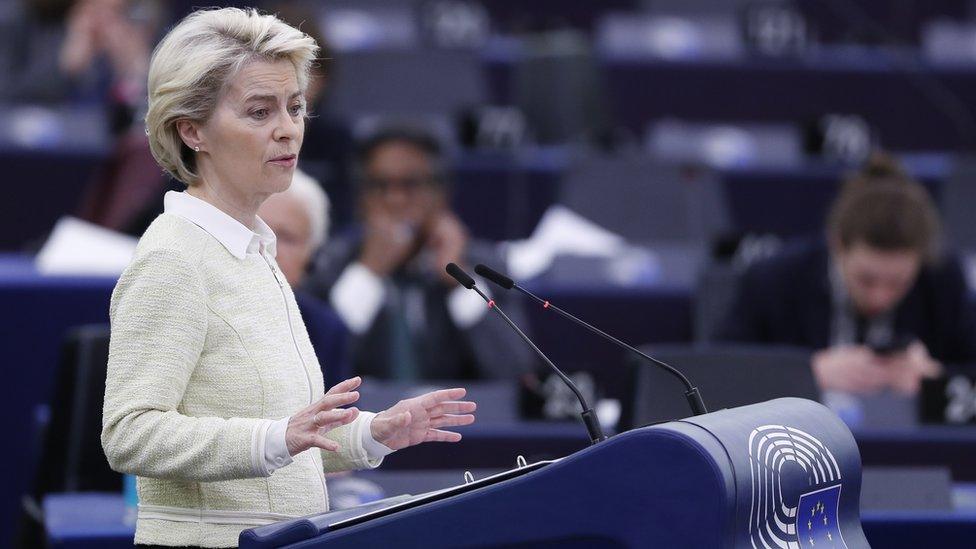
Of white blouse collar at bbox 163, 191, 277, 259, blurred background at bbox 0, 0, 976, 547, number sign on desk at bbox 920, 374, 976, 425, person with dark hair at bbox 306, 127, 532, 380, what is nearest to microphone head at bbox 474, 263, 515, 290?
white blouse collar at bbox 163, 191, 277, 259

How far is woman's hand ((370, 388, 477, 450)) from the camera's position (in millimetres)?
1599

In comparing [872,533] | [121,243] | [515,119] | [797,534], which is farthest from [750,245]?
[797,534]

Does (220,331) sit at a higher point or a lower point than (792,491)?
higher

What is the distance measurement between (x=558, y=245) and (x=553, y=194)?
1.19m

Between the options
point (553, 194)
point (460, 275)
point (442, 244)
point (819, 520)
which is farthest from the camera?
point (553, 194)

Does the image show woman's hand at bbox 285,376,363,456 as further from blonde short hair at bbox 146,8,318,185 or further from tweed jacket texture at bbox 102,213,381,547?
blonde short hair at bbox 146,8,318,185

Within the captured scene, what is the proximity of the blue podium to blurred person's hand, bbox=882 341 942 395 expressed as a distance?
8.04 feet

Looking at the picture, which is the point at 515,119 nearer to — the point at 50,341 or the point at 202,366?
the point at 50,341

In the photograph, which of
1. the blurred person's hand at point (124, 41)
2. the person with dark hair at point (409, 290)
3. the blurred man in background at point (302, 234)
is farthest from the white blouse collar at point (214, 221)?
the blurred person's hand at point (124, 41)

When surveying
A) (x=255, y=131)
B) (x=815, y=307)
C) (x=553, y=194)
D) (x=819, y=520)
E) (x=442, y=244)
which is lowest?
(x=553, y=194)

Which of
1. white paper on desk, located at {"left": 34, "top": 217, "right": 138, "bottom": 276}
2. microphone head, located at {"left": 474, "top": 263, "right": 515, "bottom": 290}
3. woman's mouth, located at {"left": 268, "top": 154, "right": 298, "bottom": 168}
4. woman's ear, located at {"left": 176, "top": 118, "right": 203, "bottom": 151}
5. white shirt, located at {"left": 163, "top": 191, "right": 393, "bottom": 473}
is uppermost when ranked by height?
woman's ear, located at {"left": 176, "top": 118, "right": 203, "bottom": 151}

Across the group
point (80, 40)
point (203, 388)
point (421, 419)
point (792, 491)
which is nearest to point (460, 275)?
point (421, 419)

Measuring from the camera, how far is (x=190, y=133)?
1674mm

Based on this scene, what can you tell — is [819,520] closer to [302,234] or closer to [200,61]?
[200,61]
